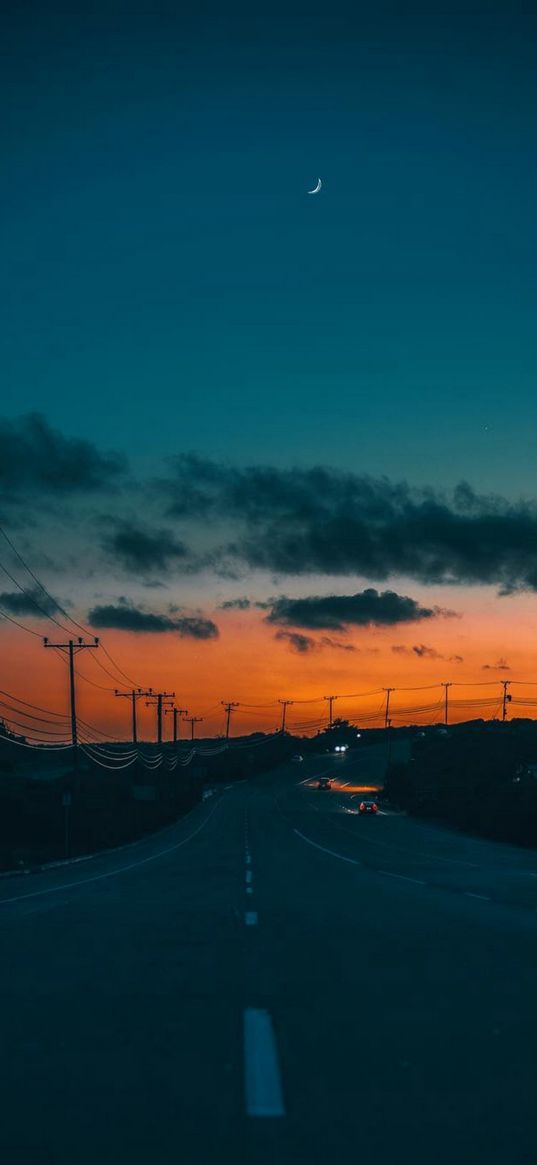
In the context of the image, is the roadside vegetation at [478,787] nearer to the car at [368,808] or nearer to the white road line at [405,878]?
the car at [368,808]

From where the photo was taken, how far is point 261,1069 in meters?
7.01

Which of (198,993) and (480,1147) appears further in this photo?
(198,993)

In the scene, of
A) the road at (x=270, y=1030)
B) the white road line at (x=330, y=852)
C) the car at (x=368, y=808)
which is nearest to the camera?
the road at (x=270, y=1030)

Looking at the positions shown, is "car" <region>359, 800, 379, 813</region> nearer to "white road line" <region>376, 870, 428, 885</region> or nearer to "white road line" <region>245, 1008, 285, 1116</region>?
"white road line" <region>376, 870, 428, 885</region>

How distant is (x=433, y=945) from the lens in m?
13.3

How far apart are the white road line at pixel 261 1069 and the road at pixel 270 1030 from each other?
0.07ft

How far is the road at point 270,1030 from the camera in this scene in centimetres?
563

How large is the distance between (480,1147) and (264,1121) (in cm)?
112

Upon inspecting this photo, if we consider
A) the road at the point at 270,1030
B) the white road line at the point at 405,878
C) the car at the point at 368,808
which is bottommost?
the car at the point at 368,808

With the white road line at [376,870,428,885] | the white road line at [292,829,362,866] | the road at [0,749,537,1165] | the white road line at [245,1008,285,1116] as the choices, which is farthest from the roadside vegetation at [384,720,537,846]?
the white road line at [245,1008,285,1116]

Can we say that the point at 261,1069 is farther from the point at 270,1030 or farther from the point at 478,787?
the point at 478,787

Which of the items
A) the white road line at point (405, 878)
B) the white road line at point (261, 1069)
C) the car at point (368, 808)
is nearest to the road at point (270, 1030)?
the white road line at point (261, 1069)

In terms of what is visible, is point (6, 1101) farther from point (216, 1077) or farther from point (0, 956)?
point (0, 956)

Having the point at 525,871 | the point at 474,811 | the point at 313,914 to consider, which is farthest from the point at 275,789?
the point at 313,914
